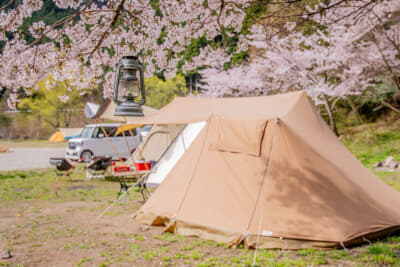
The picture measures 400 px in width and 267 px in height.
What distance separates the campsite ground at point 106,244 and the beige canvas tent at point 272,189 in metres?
0.19

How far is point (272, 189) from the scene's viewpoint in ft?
14.7

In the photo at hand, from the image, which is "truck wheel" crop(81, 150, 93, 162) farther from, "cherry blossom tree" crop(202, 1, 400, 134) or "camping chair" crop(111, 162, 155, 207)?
"cherry blossom tree" crop(202, 1, 400, 134)

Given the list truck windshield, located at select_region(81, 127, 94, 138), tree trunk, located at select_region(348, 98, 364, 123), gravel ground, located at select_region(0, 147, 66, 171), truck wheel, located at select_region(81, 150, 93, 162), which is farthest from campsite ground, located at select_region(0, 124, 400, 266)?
tree trunk, located at select_region(348, 98, 364, 123)

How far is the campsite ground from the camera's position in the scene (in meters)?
3.84

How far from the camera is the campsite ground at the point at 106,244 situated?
3.84m

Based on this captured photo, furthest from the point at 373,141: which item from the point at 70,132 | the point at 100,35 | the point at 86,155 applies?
the point at 70,132

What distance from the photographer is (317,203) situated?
434cm

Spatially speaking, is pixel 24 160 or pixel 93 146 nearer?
pixel 93 146

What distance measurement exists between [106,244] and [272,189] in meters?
2.25

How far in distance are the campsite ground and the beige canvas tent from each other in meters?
0.19

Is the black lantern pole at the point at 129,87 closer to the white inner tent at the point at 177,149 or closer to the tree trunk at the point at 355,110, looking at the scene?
the white inner tent at the point at 177,149

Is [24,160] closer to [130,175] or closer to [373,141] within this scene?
[130,175]

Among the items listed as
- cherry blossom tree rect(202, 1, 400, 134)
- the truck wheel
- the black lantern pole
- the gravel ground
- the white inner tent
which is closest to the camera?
Answer: the black lantern pole

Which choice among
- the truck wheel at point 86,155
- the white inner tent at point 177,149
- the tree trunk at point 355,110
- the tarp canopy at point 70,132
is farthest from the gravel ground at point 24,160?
the tree trunk at point 355,110
